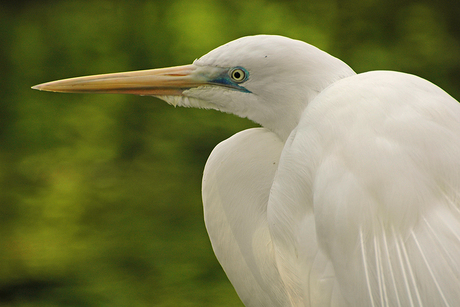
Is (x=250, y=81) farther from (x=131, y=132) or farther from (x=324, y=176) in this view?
(x=131, y=132)

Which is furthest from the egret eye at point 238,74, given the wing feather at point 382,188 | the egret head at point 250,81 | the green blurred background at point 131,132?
the green blurred background at point 131,132

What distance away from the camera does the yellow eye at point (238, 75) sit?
0.89 meters

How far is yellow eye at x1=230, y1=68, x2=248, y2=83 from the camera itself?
35.1 inches

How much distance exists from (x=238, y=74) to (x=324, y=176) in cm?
26

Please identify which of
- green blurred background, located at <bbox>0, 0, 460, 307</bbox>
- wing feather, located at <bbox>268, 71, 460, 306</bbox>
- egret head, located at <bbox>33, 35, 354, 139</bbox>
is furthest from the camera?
green blurred background, located at <bbox>0, 0, 460, 307</bbox>

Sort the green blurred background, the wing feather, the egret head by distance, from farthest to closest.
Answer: the green blurred background
the egret head
the wing feather

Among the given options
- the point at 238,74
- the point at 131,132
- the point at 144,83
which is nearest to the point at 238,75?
the point at 238,74

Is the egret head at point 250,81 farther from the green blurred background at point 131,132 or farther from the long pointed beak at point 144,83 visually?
the green blurred background at point 131,132

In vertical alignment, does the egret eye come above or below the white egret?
above

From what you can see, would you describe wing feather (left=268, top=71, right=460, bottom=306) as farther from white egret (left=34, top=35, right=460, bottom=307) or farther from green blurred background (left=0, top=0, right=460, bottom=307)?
green blurred background (left=0, top=0, right=460, bottom=307)

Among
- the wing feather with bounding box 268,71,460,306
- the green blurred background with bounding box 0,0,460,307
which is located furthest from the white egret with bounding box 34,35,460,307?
the green blurred background with bounding box 0,0,460,307

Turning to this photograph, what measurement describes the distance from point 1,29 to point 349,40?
6.69 ft

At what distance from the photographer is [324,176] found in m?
0.73

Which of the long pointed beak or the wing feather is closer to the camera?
the wing feather
